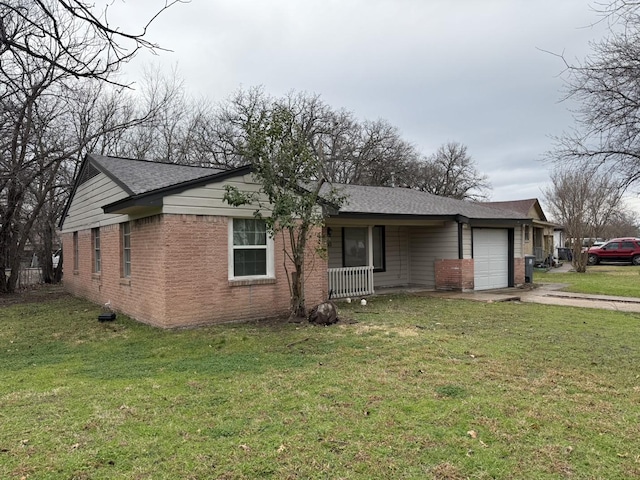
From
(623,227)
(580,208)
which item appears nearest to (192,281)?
(580,208)

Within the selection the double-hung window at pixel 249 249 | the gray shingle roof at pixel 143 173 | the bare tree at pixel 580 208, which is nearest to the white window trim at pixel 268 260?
the double-hung window at pixel 249 249

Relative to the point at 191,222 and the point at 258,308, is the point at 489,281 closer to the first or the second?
the point at 258,308

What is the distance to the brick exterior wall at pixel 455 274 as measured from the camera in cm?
1409

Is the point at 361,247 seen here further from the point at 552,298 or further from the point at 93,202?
the point at 93,202

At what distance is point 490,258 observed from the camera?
49.5ft

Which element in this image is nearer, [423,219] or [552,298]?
[552,298]

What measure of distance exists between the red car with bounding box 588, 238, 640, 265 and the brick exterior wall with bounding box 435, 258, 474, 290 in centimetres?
1882

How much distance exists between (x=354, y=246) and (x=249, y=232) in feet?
19.4

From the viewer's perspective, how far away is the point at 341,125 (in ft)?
113

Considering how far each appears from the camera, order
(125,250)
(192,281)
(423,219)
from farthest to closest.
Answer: (423,219) < (125,250) < (192,281)

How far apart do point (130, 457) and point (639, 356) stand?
6.54 m

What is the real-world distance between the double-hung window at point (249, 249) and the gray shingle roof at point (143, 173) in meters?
1.28

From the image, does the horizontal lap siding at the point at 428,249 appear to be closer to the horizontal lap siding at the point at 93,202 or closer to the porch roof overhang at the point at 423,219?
the porch roof overhang at the point at 423,219

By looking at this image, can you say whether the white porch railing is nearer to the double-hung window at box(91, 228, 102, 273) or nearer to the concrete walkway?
the concrete walkway
